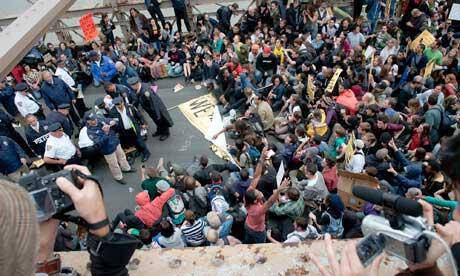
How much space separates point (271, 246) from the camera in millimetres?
2557

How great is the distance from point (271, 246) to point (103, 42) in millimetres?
11671

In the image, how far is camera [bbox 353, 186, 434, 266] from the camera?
1688 millimetres

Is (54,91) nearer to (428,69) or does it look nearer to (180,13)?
(180,13)

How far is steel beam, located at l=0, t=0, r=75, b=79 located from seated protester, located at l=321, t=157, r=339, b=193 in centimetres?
456

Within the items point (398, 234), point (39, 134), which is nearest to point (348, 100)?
point (39, 134)

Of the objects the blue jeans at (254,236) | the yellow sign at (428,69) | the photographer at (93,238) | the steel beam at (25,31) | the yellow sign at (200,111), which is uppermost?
the steel beam at (25,31)

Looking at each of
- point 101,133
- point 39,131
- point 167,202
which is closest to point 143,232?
point 167,202

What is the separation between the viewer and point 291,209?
5.61 meters

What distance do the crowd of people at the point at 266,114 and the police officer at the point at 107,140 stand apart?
22 millimetres

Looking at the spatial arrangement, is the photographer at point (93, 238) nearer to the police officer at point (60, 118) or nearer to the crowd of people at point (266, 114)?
the crowd of people at point (266, 114)

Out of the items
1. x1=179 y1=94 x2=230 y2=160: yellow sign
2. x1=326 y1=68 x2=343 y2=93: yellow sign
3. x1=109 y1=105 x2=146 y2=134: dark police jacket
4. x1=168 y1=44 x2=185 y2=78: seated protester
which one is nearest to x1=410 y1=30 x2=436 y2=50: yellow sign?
x1=326 y1=68 x2=343 y2=93: yellow sign

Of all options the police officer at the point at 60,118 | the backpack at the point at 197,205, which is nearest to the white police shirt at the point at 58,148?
the police officer at the point at 60,118

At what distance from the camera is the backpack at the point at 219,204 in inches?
235

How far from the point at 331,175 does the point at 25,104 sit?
6.44 meters
